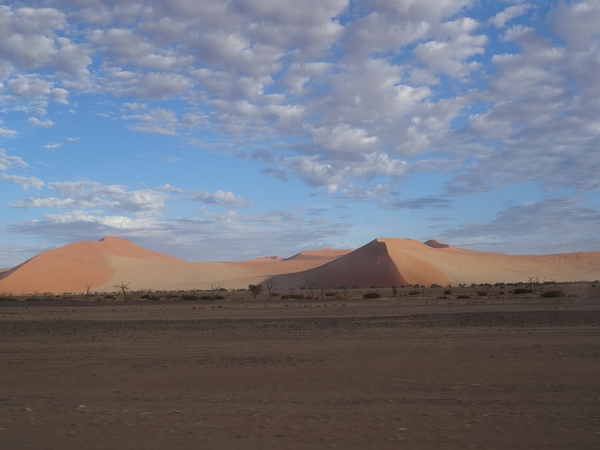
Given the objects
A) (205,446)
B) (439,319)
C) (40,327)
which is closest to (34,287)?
(40,327)

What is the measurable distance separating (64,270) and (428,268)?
218 feet

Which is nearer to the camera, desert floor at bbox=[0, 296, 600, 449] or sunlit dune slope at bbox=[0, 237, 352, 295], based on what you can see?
desert floor at bbox=[0, 296, 600, 449]

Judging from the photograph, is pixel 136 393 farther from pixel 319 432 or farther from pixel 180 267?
pixel 180 267

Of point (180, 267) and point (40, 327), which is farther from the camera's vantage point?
point (180, 267)

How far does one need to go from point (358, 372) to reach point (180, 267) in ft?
398

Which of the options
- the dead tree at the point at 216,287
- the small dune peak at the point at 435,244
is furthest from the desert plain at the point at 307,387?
the small dune peak at the point at 435,244

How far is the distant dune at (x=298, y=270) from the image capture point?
101000 millimetres

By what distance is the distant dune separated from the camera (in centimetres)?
10100

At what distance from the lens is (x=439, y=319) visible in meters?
25.2

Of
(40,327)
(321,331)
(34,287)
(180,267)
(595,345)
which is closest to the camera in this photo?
(595,345)

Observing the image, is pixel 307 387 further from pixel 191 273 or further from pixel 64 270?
pixel 191 273

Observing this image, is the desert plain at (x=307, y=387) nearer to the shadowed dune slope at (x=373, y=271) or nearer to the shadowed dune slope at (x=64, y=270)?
the shadowed dune slope at (x=373, y=271)

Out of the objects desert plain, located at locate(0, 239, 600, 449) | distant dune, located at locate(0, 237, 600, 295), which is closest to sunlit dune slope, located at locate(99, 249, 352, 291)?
distant dune, located at locate(0, 237, 600, 295)

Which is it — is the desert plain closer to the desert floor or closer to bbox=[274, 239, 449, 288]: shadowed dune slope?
the desert floor
